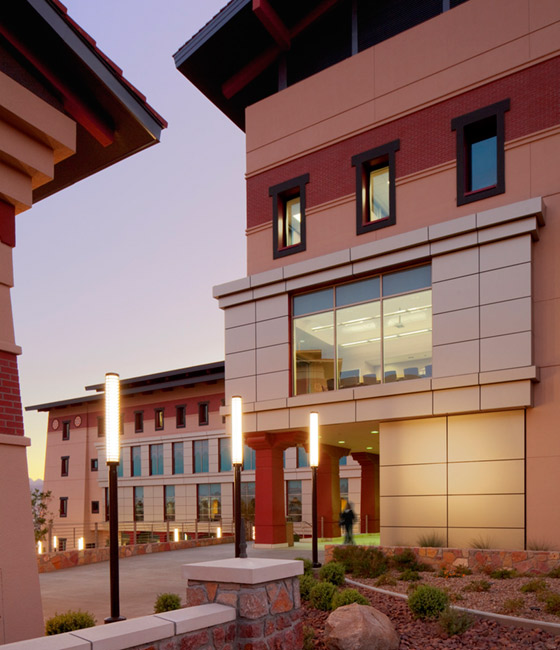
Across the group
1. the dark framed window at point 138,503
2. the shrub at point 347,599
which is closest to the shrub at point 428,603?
the shrub at point 347,599

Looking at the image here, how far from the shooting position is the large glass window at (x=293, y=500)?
4078 cm

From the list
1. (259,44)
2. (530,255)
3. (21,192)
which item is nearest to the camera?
(21,192)

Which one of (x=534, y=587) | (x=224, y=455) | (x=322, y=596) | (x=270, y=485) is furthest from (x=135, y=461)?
(x=534, y=587)

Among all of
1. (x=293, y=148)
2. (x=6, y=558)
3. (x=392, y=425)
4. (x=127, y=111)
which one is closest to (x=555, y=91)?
(x=293, y=148)

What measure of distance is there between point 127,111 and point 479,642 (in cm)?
982

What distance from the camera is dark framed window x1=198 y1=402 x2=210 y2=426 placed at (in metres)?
45.3

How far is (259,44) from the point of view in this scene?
2295 centimetres

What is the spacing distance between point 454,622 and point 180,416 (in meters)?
38.0

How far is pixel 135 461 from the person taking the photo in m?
50.0

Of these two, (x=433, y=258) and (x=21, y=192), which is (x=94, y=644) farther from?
(x=433, y=258)

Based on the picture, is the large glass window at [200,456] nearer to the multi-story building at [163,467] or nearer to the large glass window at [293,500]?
the multi-story building at [163,467]

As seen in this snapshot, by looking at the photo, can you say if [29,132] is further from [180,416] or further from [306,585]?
[180,416]

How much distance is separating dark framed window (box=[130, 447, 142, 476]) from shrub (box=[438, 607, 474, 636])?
4146 cm

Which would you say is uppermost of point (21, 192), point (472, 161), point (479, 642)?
point (472, 161)
